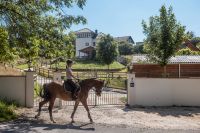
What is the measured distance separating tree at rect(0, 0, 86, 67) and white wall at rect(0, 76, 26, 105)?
6.86 ft

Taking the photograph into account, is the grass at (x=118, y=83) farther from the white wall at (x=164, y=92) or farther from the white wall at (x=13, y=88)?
the white wall at (x=13, y=88)

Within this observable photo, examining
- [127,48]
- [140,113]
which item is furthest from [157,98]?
[127,48]

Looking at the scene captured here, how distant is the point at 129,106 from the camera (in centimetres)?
1934

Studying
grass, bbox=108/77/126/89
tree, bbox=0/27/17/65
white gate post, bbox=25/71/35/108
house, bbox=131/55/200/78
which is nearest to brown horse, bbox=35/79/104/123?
tree, bbox=0/27/17/65

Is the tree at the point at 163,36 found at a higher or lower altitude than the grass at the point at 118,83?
higher

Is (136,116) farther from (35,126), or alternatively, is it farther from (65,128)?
(35,126)

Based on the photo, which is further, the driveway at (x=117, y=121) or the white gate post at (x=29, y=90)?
the white gate post at (x=29, y=90)

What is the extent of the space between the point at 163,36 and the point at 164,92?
5347mm

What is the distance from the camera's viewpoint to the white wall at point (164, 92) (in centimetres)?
1969

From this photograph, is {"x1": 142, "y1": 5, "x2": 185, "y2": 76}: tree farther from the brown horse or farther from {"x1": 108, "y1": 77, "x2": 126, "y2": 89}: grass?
the brown horse

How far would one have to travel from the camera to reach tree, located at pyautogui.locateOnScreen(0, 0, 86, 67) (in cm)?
1620

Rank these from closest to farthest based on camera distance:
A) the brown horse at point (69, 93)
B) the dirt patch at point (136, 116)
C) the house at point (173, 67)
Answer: the dirt patch at point (136, 116) → the brown horse at point (69, 93) → the house at point (173, 67)

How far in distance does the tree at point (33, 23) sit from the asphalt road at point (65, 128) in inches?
168

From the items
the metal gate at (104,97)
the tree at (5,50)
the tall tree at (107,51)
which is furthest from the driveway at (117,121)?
the tall tree at (107,51)
